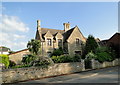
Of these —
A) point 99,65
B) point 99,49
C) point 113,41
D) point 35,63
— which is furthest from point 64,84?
point 113,41

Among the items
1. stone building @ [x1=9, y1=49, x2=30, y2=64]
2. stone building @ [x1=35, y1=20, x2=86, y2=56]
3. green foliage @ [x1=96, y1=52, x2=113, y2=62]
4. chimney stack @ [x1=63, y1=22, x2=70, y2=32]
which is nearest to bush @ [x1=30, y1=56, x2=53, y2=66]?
green foliage @ [x1=96, y1=52, x2=113, y2=62]

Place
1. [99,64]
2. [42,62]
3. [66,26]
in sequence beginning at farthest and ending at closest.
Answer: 1. [66,26]
2. [99,64]
3. [42,62]

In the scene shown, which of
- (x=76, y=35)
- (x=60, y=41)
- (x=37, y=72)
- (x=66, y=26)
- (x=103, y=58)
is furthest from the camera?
(x=66, y=26)

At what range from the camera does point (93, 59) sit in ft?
57.5

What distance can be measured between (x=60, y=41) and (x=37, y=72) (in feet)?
49.7

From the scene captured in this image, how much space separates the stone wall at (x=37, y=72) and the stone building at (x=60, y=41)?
→ 415 inches

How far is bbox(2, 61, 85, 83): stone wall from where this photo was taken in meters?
9.49

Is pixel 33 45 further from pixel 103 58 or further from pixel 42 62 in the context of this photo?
pixel 103 58

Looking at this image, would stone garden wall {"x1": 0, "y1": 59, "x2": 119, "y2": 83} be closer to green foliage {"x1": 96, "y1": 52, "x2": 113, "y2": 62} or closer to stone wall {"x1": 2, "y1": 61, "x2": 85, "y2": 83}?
stone wall {"x1": 2, "y1": 61, "x2": 85, "y2": 83}

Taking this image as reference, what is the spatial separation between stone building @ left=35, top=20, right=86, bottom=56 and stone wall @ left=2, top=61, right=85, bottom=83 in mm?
10553

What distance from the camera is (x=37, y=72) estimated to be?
11188mm

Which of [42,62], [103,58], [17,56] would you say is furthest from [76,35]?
[42,62]

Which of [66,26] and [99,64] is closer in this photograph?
[99,64]

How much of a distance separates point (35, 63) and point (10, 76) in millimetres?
3182
